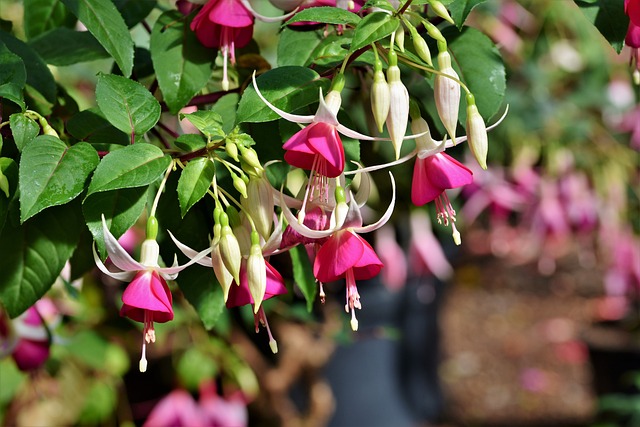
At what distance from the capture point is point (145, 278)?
47 centimetres

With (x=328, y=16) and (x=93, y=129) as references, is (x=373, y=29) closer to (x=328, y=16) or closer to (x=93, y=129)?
(x=328, y=16)

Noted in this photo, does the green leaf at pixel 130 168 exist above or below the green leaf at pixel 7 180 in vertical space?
above

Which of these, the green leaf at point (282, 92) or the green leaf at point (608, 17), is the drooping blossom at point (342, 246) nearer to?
the green leaf at point (282, 92)

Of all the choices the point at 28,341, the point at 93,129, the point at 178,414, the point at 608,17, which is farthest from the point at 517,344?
the point at 93,129

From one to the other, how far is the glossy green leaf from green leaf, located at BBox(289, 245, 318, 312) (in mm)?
149

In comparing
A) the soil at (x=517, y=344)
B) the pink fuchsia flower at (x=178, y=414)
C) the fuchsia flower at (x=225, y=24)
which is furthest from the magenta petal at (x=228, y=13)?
the soil at (x=517, y=344)

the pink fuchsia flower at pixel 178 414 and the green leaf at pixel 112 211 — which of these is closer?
the green leaf at pixel 112 211

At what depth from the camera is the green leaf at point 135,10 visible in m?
0.66

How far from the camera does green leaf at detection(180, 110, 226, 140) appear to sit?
467 millimetres

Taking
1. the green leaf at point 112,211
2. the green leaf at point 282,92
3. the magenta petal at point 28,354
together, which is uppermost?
the green leaf at point 282,92

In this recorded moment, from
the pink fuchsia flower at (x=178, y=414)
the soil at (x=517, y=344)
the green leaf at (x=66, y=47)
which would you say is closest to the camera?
the green leaf at (x=66, y=47)

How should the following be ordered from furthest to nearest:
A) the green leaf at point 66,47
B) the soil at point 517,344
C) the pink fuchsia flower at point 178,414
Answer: the soil at point 517,344 < the pink fuchsia flower at point 178,414 < the green leaf at point 66,47

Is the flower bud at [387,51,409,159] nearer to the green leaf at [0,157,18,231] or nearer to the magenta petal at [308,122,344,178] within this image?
the magenta petal at [308,122,344,178]

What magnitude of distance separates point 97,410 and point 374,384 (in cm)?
100
